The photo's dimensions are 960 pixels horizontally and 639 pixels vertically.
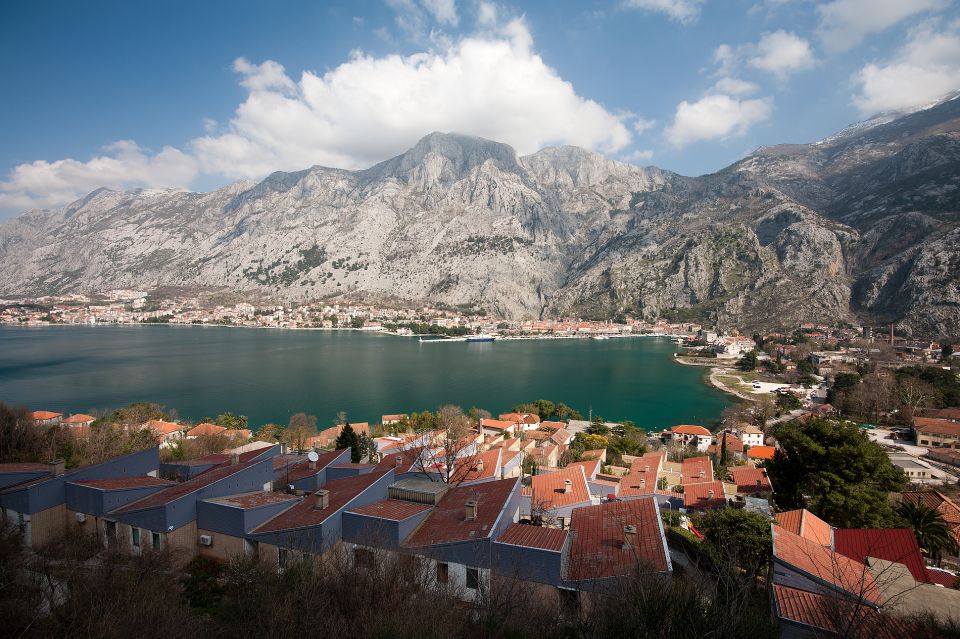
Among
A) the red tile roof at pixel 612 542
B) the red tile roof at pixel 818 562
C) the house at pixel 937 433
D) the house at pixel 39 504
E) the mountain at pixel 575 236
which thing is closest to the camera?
the red tile roof at pixel 612 542

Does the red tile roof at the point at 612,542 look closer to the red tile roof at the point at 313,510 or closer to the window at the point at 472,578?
the window at the point at 472,578

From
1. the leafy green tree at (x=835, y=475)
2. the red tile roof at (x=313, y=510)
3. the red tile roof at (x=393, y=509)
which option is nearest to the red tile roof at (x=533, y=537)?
the red tile roof at (x=393, y=509)

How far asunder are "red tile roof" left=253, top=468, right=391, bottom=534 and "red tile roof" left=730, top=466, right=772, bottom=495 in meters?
9.82

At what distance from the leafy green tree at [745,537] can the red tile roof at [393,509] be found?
3929mm

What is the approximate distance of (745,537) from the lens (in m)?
6.36

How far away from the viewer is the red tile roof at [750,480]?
12.0 meters

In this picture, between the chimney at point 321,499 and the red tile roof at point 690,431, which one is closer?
the chimney at point 321,499

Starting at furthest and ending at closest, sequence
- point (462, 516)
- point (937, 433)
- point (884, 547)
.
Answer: point (937, 433)
point (884, 547)
point (462, 516)

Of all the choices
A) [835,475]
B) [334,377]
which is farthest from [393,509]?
[334,377]

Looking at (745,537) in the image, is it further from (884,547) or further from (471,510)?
(471,510)

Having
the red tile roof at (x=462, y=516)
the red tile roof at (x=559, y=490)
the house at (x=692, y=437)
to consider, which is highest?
the red tile roof at (x=462, y=516)

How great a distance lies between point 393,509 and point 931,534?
8877 millimetres

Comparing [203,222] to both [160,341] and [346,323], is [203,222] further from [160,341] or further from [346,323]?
[160,341]

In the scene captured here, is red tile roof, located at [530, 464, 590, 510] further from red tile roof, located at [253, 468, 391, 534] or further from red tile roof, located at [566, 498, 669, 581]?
red tile roof, located at [253, 468, 391, 534]
